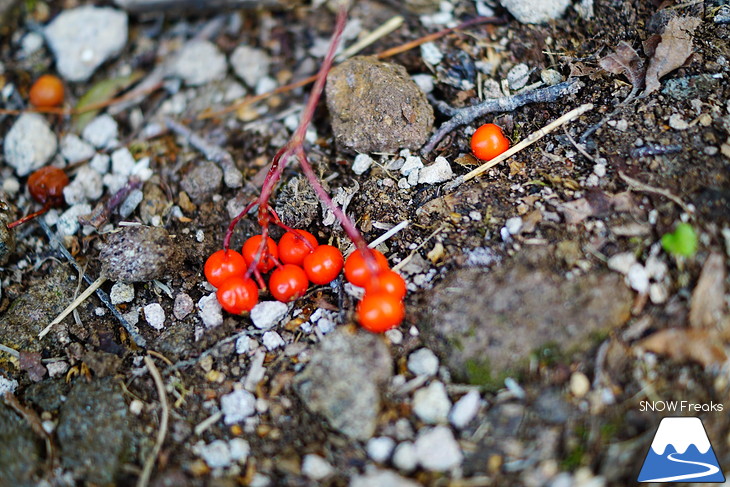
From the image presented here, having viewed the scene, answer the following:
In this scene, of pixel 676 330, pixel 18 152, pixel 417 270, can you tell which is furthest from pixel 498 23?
pixel 18 152

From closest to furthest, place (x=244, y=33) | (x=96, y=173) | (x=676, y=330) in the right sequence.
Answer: (x=676, y=330) → (x=96, y=173) → (x=244, y=33)

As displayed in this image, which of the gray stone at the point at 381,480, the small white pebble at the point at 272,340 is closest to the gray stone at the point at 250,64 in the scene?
the small white pebble at the point at 272,340

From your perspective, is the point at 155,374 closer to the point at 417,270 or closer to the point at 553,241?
the point at 417,270

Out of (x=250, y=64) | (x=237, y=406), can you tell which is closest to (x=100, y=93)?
(x=250, y=64)

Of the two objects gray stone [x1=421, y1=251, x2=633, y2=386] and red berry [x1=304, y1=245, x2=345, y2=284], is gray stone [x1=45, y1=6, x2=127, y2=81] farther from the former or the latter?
gray stone [x1=421, y1=251, x2=633, y2=386]

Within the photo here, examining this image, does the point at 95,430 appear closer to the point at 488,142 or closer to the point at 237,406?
the point at 237,406

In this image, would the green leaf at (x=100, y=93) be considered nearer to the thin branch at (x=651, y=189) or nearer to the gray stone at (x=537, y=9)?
the gray stone at (x=537, y=9)
